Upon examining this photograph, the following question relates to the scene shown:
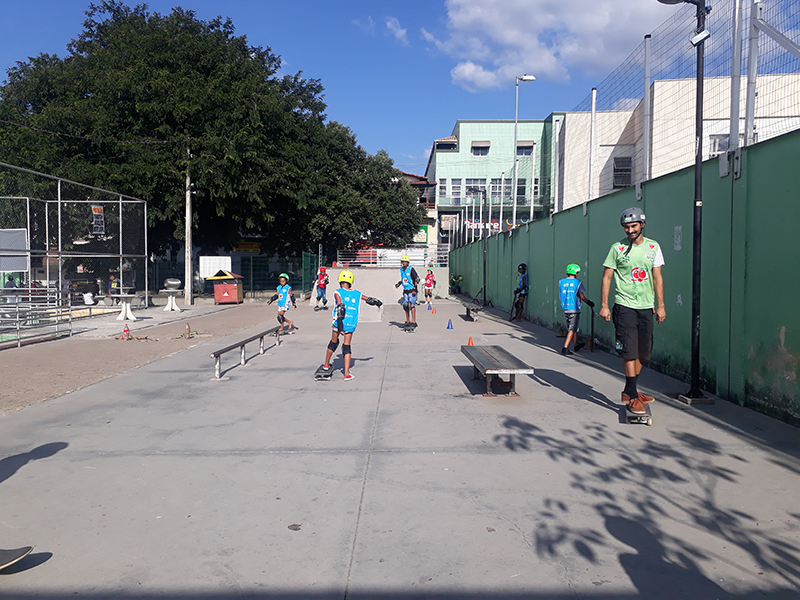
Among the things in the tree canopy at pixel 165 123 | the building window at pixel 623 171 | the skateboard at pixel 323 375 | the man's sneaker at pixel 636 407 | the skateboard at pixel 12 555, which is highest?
the tree canopy at pixel 165 123

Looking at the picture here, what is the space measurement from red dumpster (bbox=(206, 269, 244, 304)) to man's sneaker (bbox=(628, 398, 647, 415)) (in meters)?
25.8

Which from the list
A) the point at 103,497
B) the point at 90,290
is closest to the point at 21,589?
the point at 103,497

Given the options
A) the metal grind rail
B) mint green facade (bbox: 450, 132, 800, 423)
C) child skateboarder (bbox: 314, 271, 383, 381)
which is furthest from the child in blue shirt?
mint green facade (bbox: 450, 132, 800, 423)

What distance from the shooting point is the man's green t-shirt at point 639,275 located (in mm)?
5992

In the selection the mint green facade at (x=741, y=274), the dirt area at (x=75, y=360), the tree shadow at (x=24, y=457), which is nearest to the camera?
the tree shadow at (x=24, y=457)

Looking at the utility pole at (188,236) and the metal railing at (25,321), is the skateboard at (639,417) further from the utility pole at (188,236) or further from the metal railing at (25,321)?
the utility pole at (188,236)

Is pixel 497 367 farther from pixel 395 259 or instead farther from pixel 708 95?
pixel 395 259

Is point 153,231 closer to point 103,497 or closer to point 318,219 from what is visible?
point 318,219

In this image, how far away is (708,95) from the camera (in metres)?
7.37

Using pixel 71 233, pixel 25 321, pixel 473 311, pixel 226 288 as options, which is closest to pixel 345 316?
pixel 25 321

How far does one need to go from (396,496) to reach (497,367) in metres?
3.22

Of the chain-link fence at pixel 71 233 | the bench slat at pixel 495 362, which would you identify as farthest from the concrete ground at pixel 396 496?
the chain-link fence at pixel 71 233

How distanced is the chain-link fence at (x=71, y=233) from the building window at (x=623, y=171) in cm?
1450

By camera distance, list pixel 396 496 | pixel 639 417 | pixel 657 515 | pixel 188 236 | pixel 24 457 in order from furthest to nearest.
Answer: pixel 188 236 → pixel 639 417 → pixel 24 457 → pixel 396 496 → pixel 657 515
